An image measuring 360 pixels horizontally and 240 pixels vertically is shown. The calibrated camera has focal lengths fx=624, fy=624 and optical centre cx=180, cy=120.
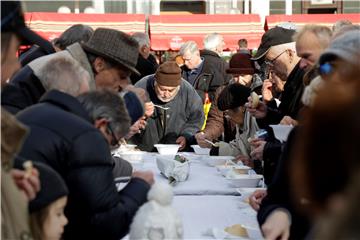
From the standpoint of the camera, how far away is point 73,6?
15617mm

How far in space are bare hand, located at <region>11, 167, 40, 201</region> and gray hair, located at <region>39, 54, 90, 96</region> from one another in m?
0.73

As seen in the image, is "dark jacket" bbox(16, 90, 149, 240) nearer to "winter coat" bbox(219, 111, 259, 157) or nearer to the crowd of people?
the crowd of people

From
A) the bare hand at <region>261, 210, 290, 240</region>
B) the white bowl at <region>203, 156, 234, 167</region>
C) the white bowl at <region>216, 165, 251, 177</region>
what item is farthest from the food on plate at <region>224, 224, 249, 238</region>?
the white bowl at <region>203, 156, 234, 167</region>

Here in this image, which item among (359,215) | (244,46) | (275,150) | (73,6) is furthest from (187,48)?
(73,6)

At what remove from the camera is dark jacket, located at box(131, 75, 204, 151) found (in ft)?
16.5

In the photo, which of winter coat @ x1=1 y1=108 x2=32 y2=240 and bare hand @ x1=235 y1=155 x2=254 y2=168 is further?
bare hand @ x1=235 y1=155 x2=254 y2=168

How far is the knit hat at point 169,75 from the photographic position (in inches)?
187

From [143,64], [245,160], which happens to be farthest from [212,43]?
[245,160]

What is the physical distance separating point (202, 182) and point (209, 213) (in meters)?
0.79

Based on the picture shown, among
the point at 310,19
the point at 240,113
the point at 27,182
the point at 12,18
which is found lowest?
the point at 240,113

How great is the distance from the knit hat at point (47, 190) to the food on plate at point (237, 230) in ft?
3.09

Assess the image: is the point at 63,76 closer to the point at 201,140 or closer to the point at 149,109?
the point at 149,109

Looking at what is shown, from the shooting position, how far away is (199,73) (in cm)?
666

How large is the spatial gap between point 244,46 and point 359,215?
A: 28.9ft
